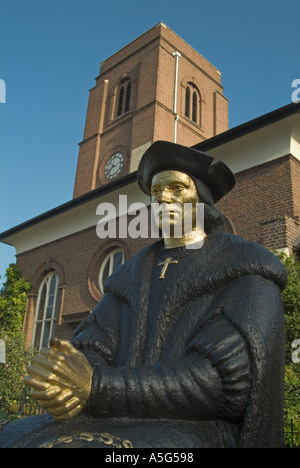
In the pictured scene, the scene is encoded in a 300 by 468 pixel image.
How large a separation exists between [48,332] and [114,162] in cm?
1027

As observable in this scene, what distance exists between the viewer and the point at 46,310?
16406 millimetres

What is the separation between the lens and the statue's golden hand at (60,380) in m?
1.48

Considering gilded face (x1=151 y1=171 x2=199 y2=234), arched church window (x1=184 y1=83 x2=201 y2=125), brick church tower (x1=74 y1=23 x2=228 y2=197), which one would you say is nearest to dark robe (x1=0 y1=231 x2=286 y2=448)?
gilded face (x1=151 y1=171 x2=199 y2=234)

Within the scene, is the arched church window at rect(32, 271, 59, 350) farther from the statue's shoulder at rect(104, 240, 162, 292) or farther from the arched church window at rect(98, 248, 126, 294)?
the statue's shoulder at rect(104, 240, 162, 292)

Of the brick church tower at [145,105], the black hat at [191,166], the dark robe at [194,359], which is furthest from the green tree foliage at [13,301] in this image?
the dark robe at [194,359]

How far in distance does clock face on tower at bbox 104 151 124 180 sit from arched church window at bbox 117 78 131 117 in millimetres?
2886

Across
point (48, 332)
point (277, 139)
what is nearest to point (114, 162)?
point (48, 332)

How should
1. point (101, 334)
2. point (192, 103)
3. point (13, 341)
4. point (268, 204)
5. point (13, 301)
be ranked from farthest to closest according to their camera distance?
point (192, 103) → point (13, 301) → point (13, 341) → point (268, 204) → point (101, 334)

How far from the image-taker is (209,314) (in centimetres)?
186

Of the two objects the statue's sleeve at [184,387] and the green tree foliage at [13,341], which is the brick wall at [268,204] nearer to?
the green tree foliage at [13,341]

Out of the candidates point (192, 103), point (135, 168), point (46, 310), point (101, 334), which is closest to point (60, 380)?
point (101, 334)

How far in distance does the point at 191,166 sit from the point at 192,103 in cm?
2293

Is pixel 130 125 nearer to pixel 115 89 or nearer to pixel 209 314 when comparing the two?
pixel 115 89

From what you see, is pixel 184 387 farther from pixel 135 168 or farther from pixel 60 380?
pixel 135 168
